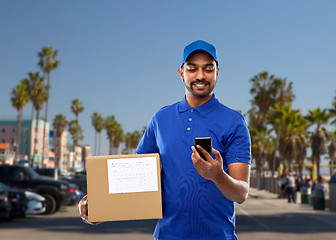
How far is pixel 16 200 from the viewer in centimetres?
1691

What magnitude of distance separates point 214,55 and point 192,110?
0.28 m

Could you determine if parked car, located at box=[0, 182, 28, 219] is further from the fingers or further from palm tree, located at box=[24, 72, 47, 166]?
palm tree, located at box=[24, 72, 47, 166]

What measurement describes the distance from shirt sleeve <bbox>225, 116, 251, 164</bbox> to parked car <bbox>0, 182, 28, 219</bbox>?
50.5ft

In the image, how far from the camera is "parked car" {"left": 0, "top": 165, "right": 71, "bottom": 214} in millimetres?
19459

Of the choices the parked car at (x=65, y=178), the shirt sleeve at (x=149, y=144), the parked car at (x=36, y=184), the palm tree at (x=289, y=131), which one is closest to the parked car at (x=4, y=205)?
the parked car at (x=36, y=184)

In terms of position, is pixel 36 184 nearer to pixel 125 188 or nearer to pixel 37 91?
pixel 125 188

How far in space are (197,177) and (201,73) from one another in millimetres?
485

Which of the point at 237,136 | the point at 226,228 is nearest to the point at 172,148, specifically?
the point at 237,136

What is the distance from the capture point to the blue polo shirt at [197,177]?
2256mm

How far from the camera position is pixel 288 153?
198 feet

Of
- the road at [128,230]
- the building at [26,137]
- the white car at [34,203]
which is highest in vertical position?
the building at [26,137]

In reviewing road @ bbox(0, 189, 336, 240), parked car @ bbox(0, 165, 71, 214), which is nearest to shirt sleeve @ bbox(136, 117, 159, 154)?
road @ bbox(0, 189, 336, 240)

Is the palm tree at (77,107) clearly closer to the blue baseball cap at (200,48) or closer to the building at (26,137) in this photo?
the building at (26,137)

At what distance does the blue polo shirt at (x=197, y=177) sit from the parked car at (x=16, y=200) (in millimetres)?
15218
